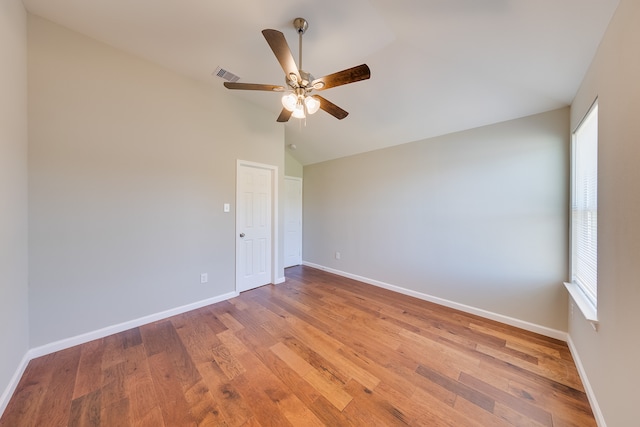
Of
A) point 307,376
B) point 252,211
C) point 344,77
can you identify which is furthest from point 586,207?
point 252,211

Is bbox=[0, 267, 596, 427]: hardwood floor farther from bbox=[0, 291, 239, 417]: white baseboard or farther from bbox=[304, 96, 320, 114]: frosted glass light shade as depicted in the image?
bbox=[304, 96, 320, 114]: frosted glass light shade

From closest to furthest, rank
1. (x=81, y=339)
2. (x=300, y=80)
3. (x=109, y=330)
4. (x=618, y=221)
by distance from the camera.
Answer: (x=618, y=221) < (x=300, y=80) < (x=81, y=339) < (x=109, y=330)

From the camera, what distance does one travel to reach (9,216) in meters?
1.53

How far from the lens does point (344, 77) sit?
1585 mm

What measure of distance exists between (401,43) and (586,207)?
213 cm

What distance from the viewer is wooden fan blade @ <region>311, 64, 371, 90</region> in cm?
149

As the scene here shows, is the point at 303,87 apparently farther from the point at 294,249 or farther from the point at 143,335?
the point at 294,249

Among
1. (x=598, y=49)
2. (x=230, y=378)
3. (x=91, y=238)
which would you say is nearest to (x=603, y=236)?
(x=598, y=49)

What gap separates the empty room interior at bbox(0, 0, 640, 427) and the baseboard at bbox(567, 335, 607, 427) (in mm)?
51

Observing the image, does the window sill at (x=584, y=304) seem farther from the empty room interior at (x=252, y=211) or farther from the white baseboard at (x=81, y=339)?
the white baseboard at (x=81, y=339)

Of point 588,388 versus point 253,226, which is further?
point 253,226


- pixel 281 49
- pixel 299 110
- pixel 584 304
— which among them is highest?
pixel 281 49

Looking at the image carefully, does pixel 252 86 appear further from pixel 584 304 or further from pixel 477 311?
pixel 477 311

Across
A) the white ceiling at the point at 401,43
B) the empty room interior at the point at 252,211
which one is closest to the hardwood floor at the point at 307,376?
the empty room interior at the point at 252,211
